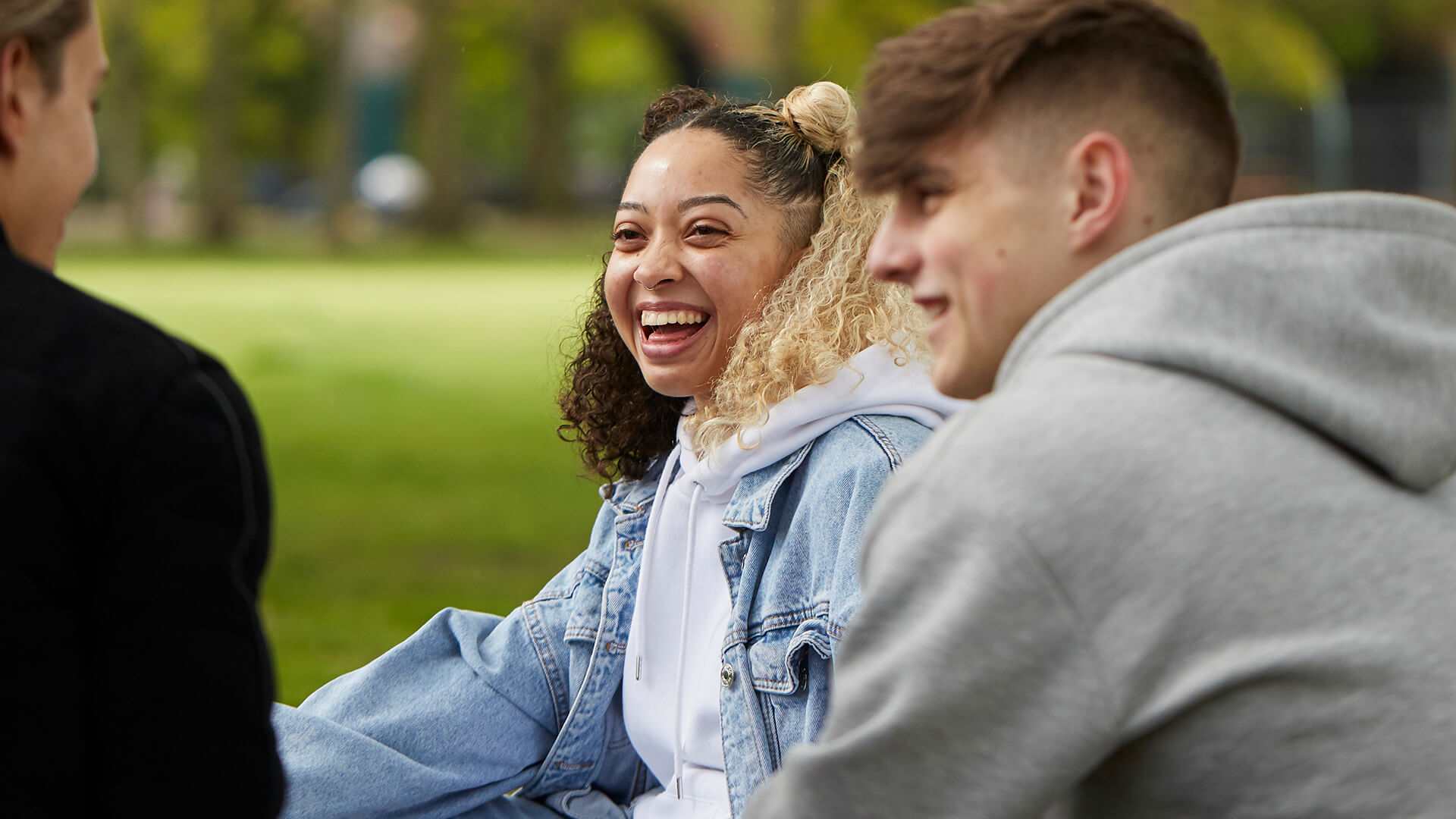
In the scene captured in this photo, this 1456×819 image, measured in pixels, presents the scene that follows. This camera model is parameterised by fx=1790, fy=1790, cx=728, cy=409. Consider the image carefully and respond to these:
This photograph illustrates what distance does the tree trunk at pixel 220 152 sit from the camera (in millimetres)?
39719

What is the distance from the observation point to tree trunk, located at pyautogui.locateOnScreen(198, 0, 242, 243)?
3972 cm

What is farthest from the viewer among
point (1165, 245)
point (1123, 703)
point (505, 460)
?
point (505, 460)

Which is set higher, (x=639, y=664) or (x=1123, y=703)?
(x=1123, y=703)

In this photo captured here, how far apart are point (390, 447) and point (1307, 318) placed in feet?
35.8

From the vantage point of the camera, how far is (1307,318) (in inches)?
64.8

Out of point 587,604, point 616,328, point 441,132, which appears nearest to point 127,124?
point 441,132

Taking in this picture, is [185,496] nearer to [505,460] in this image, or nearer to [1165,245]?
[1165,245]

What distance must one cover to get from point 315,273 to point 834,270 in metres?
27.6

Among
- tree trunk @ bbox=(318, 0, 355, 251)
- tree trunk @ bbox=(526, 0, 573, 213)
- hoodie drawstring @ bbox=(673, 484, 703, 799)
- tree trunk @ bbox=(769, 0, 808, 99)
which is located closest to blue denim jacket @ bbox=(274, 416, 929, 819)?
hoodie drawstring @ bbox=(673, 484, 703, 799)

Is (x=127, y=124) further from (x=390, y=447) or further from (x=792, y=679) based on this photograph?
(x=792, y=679)

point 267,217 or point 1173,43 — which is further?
point 267,217

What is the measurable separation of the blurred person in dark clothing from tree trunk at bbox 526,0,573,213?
4485cm

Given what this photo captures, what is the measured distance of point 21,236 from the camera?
74.2 inches

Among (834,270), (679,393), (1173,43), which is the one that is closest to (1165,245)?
(1173,43)
